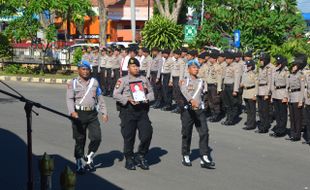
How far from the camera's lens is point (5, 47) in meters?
26.0

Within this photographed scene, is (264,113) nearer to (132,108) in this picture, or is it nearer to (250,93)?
(250,93)

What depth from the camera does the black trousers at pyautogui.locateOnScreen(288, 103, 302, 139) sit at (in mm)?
12242

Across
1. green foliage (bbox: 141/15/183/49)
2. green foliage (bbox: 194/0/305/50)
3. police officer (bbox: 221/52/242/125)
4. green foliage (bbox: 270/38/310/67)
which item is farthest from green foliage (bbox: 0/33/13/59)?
police officer (bbox: 221/52/242/125)

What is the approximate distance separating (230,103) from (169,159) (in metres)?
4.55

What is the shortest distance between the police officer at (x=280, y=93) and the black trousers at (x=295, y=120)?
28 cm

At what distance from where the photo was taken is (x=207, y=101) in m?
15.4

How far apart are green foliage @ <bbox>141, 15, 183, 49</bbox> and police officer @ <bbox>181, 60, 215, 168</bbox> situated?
14034mm

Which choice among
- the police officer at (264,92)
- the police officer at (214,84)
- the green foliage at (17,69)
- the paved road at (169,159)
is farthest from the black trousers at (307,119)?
the green foliage at (17,69)

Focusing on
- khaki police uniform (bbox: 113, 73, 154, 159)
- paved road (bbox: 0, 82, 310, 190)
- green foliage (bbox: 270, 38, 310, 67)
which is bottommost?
paved road (bbox: 0, 82, 310, 190)

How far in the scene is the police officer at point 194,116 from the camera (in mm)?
9734

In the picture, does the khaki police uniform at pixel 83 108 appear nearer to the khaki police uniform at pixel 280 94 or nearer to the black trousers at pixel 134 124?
the black trousers at pixel 134 124

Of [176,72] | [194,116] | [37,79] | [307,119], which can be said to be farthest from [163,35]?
[194,116]

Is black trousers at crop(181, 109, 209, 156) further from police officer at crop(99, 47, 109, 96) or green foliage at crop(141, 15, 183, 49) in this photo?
green foliage at crop(141, 15, 183, 49)

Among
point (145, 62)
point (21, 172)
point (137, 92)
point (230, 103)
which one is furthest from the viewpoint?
point (145, 62)
